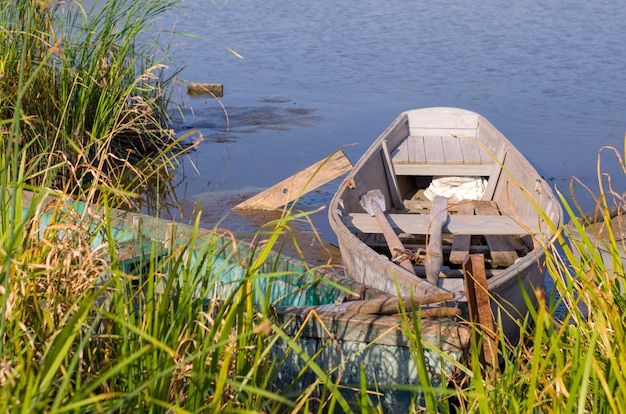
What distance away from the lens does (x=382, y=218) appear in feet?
18.0

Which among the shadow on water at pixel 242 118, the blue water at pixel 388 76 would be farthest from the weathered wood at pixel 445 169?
the shadow on water at pixel 242 118

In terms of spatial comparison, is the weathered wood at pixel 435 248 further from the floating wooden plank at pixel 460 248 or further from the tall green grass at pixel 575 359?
the tall green grass at pixel 575 359

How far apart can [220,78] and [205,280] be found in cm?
1178

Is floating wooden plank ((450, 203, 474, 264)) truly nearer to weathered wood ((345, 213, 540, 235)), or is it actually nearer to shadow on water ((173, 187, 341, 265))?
weathered wood ((345, 213, 540, 235))

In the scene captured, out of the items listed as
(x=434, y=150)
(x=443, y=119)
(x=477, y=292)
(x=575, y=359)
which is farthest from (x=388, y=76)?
(x=575, y=359)

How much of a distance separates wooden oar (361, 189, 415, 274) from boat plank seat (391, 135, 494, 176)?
3.99 feet

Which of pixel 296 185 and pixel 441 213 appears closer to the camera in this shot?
pixel 441 213

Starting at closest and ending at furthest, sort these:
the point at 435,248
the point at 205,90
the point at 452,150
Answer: the point at 435,248 → the point at 452,150 → the point at 205,90

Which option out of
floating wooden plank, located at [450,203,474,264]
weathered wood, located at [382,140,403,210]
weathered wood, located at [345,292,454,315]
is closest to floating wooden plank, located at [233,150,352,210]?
weathered wood, located at [382,140,403,210]

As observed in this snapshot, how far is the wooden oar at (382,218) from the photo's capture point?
4.77 m

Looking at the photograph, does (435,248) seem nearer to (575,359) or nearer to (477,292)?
(477,292)

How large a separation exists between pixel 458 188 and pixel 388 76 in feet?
23.3

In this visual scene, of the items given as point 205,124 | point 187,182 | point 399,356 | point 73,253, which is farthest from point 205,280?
point 205,124

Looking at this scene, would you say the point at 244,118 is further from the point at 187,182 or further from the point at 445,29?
the point at 445,29
